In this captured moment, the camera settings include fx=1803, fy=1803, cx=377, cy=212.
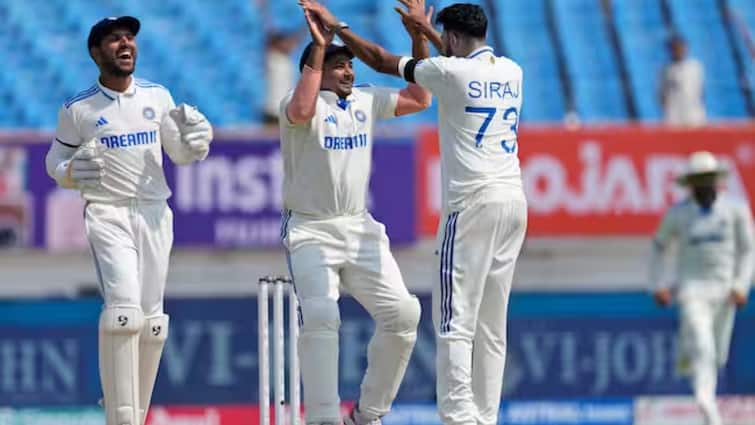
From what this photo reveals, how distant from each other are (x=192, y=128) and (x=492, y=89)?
1362 mm

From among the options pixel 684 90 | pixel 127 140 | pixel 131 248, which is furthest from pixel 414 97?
pixel 684 90

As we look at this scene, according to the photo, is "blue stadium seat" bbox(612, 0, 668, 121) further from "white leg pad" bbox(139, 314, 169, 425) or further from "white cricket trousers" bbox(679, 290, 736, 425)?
"white leg pad" bbox(139, 314, 169, 425)

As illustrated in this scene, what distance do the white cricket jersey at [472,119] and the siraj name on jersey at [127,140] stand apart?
128 centimetres

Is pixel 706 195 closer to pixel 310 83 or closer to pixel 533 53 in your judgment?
pixel 310 83

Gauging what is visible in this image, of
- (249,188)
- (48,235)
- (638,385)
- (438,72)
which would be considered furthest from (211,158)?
(438,72)

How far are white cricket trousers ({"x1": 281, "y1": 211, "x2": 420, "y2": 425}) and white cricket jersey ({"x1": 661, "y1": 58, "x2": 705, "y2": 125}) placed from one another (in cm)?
951

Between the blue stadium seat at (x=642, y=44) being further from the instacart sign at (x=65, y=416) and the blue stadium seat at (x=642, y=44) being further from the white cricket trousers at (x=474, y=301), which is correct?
the white cricket trousers at (x=474, y=301)

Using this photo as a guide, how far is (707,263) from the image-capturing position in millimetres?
12016

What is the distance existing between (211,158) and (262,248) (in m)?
0.97

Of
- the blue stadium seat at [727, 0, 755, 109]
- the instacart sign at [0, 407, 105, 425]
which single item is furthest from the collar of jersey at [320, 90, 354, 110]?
the blue stadium seat at [727, 0, 755, 109]

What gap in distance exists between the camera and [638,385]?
13539 millimetres

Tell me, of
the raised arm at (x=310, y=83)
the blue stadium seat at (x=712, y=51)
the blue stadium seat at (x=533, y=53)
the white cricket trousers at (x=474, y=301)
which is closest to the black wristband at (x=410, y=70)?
the raised arm at (x=310, y=83)

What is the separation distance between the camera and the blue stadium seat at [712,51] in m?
19.1

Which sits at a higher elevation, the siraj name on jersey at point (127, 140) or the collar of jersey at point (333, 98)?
the collar of jersey at point (333, 98)
